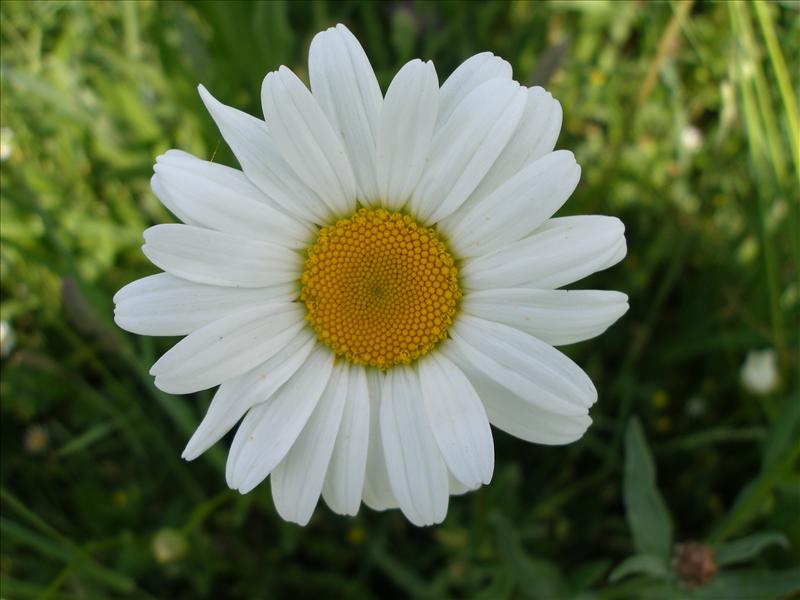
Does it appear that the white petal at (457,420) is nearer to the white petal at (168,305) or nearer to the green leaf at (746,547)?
the white petal at (168,305)

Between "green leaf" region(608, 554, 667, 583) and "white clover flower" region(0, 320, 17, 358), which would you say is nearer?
"green leaf" region(608, 554, 667, 583)

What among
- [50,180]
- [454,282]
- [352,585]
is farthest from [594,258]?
[50,180]

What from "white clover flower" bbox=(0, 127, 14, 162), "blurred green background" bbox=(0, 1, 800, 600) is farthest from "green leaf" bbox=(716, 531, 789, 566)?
"white clover flower" bbox=(0, 127, 14, 162)

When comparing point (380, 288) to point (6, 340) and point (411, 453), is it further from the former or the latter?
point (6, 340)

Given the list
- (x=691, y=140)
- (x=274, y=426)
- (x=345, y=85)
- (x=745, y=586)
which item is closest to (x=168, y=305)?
(x=274, y=426)

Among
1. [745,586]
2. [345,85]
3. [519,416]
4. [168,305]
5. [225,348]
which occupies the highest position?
[345,85]

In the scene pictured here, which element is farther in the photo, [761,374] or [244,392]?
[761,374]

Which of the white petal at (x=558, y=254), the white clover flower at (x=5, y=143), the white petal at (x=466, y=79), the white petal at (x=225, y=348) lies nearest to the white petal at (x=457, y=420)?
the white petal at (x=558, y=254)

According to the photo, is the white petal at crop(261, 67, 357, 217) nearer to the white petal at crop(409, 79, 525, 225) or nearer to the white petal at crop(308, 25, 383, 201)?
the white petal at crop(308, 25, 383, 201)
